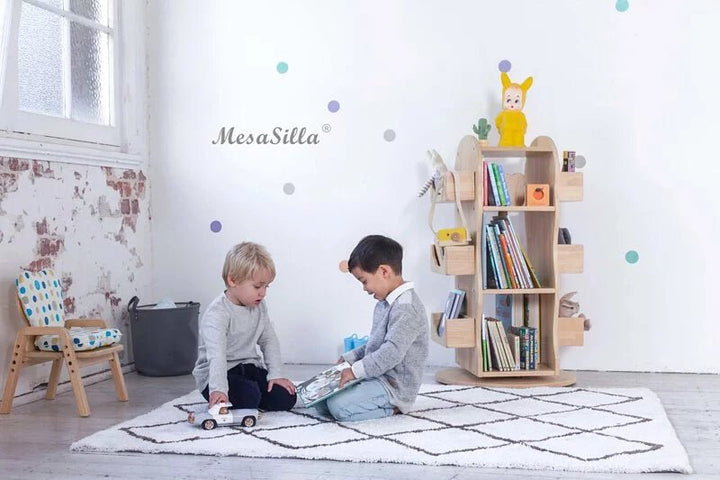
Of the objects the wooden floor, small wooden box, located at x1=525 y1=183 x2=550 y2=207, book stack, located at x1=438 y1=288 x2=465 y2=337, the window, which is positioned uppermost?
the window

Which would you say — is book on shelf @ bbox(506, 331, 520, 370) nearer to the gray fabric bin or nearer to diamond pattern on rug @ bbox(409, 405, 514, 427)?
diamond pattern on rug @ bbox(409, 405, 514, 427)

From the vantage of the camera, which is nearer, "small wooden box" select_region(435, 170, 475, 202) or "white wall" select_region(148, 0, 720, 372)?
"small wooden box" select_region(435, 170, 475, 202)

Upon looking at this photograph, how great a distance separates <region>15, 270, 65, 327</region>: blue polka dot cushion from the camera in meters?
3.05

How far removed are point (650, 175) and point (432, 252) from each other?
3.29 ft

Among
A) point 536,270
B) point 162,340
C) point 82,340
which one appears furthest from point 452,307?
point 82,340

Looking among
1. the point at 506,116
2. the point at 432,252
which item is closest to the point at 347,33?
the point at 506,116

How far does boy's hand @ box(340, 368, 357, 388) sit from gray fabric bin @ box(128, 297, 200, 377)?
49.6 inches

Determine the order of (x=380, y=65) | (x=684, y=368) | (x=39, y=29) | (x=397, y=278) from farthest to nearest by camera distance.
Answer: (x=380, y=65)
(x=684, y=368)
(x=39, y=29)
(x=397, y=278)

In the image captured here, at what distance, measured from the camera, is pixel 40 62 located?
3479 mm

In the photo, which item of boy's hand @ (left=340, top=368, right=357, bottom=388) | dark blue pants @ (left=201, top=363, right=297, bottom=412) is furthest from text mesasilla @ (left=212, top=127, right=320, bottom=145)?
boy's hand @ (left=340, top=368, right=357, bottom=388)

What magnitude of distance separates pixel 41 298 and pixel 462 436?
1.59 m

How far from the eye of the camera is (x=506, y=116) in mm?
3580

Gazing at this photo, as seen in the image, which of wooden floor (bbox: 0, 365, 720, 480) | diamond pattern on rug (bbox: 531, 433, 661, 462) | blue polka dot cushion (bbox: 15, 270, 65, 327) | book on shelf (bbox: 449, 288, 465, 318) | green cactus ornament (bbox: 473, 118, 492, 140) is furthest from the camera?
green cactus ornament (bbox: 473, 118, 492, 140)

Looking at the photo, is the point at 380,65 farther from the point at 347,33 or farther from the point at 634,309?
the point at 634,309
